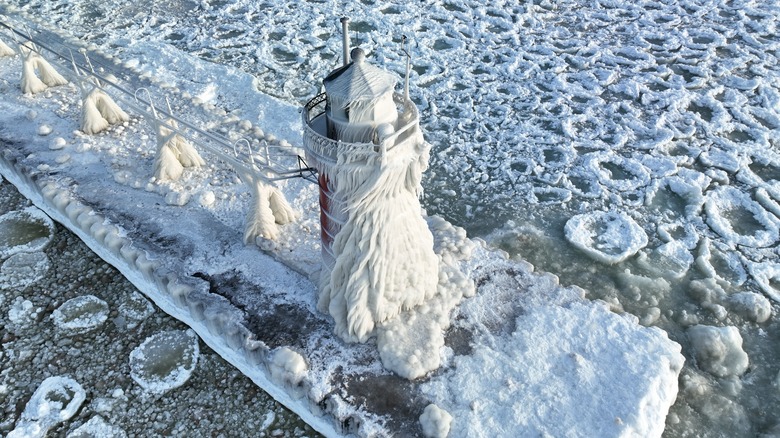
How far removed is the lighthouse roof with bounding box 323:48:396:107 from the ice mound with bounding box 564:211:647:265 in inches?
125

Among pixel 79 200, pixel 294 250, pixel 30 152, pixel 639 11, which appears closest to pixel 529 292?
pixel 294 250

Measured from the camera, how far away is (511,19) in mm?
9500

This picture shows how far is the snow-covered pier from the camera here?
384cm

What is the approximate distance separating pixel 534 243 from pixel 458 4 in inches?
230

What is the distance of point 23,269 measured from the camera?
525cm

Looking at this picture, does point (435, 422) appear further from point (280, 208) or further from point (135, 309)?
point (135, 309)

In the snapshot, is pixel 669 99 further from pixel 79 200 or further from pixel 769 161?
pixel 79 200

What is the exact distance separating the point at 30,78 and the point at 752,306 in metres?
8.27

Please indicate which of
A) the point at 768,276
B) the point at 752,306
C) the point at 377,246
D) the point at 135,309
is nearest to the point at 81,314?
the point at 135,309

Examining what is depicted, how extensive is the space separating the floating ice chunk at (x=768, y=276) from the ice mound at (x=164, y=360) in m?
5.21

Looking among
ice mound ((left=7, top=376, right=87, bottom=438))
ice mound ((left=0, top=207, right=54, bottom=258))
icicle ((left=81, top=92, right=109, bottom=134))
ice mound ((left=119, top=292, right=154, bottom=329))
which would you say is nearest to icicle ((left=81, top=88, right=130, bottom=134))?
icicle ((left=81, top=92, right=109, bottom=134))

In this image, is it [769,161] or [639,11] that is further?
[639,11]

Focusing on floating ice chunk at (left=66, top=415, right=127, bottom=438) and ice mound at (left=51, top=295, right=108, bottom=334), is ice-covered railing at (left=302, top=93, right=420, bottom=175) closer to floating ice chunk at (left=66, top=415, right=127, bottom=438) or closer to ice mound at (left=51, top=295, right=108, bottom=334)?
floating ice chunk at (left=66, top=415, right=127, bottom=438)

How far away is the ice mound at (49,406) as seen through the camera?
414cm
